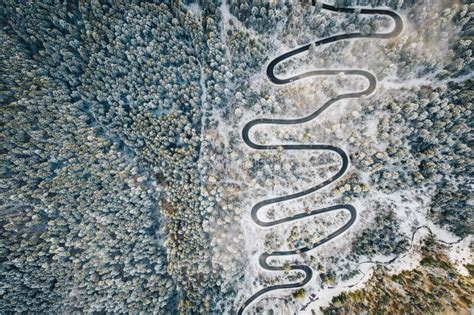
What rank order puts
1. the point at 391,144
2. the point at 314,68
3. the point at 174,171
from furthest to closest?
the point at 174,171
the point at 314,68
the point at 391,144

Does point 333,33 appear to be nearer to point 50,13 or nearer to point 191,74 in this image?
point 191,74

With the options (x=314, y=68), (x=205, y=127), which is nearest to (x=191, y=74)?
(x=205, y=127)

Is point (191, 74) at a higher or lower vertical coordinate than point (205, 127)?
higher

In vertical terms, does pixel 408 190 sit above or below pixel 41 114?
below

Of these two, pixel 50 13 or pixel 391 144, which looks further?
pixel 50 13

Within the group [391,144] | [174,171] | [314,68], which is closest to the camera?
[391,144]

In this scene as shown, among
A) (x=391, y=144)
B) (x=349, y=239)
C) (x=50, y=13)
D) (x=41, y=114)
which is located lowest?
(x=349, y=239)

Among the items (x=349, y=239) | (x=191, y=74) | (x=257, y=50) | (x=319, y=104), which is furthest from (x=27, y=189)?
(x=349, y=239)

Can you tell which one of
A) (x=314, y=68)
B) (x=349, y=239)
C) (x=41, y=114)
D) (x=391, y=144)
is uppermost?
(x=41, y=114)

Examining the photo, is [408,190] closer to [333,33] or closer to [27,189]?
[333,33]
